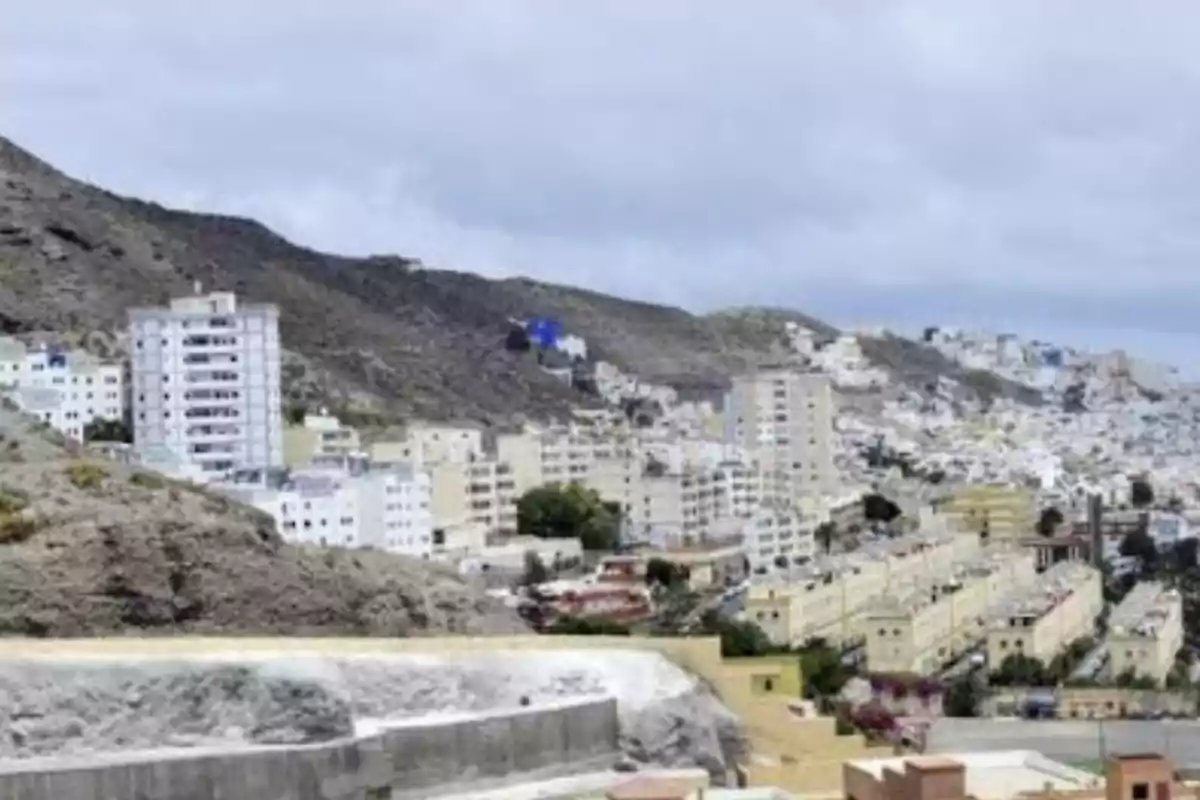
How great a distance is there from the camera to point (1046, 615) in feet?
124

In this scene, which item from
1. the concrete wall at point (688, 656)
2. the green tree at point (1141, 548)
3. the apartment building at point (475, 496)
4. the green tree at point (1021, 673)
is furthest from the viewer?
the green tree at point (1141, 548)

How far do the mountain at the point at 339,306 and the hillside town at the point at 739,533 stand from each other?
10.3 feet

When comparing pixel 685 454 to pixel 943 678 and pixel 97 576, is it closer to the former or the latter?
pixel 943 678

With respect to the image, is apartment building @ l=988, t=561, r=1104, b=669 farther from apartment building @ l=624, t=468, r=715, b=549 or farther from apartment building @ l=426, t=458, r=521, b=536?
apartment building @ l=426, t=458, r=521, b=536

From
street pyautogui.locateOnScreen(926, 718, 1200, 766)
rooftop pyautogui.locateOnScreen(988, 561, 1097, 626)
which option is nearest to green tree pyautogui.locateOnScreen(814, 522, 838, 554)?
rooftop pyautogui.locateOnScreen(988, 561, 1097, 626)

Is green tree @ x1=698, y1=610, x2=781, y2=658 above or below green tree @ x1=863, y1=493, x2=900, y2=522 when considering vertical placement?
below

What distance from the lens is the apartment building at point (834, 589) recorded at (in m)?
35.8

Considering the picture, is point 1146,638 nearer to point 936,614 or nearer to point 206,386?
point 936,614

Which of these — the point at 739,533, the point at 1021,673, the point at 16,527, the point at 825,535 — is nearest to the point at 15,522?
the point at 16,527

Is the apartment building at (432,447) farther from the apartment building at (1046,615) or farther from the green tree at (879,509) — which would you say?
the green tree at (879,509)

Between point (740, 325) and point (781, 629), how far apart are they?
290ft

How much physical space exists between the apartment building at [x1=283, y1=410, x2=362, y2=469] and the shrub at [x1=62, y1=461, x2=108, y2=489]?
25.7 m

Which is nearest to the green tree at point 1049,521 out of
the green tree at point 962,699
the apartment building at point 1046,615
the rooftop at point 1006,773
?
the apartment building at point 1046,615

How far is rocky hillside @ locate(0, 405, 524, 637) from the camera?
13.9 m
